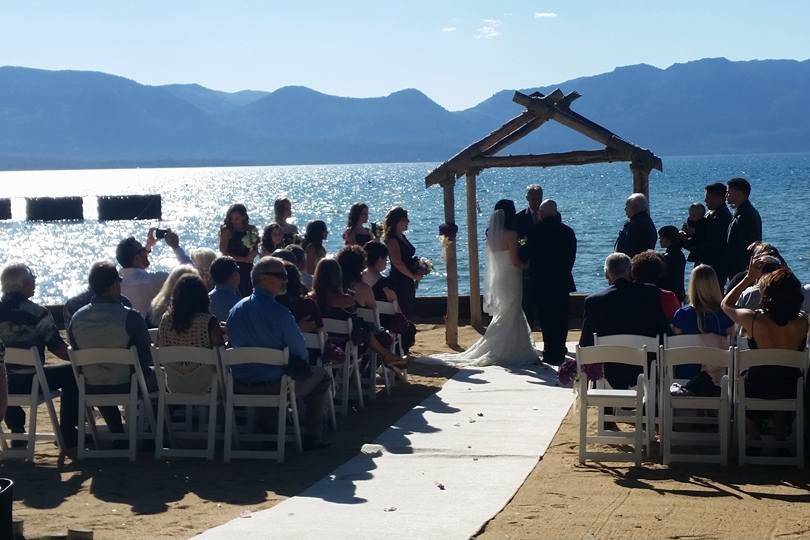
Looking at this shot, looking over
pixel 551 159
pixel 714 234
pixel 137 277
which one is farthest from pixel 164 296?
pixel 551 159

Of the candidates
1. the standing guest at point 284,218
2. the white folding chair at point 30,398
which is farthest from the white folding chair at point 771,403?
the standing guest at point 284,218

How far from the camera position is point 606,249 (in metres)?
46.4

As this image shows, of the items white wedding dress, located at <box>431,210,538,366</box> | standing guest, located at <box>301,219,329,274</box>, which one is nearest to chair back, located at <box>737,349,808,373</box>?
white wedding dress, located at <box>431,210,538,366</box>

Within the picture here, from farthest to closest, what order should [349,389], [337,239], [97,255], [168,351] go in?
[337,239]
[97,255]
[349,389]
[168,351]

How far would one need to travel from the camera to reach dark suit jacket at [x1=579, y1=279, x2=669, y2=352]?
878cm

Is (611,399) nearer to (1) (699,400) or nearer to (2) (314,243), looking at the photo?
(1) (699,400)

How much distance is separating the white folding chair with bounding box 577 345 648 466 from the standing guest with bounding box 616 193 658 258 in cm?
343

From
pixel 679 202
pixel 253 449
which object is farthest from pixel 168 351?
pixel 679 202

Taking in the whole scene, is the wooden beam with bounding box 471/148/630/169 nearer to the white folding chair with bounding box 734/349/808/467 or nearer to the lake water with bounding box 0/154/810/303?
the white folding chair with bounding box 734/349/808/467

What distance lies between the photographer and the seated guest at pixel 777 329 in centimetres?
784

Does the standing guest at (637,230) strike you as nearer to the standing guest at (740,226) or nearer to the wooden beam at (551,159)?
the standing guest at (740,226)

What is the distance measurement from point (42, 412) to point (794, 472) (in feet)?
21.0

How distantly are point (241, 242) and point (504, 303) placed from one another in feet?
9.36

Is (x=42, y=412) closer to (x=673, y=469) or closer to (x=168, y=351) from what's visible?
(x=168, y=351)
